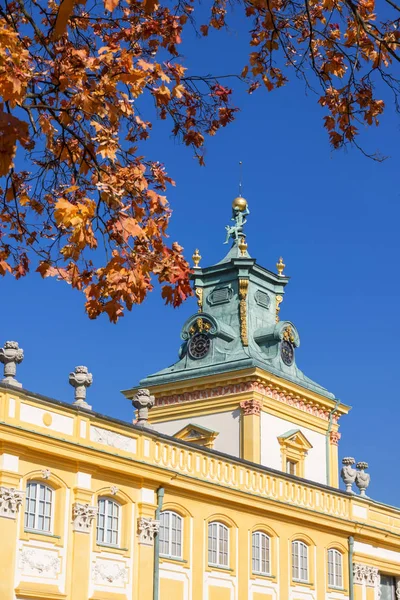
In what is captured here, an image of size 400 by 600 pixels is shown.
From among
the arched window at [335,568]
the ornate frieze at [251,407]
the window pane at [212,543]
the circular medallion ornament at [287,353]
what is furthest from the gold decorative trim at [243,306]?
the window pane at [212,543]

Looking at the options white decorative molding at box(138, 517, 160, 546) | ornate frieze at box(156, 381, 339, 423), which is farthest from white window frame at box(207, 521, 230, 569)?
ornate frieze at box(156, 381, 339, 423)

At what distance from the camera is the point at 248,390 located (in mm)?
42156

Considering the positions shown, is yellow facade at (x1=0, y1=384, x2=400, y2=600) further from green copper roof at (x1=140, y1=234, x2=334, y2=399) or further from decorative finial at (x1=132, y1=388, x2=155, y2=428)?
green copper roof at (x1=140, y1=234, x2=334, y2=399)

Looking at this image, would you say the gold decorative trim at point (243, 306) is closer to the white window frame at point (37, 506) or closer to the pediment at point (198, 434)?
the pediment at point (198, 434)

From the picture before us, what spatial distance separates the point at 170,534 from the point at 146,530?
140 centimetres

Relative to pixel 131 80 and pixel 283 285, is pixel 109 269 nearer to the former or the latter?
pixel 131 80

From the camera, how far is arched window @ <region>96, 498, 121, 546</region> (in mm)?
26891

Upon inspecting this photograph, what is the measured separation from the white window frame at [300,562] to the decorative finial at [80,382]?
9860 millimetres

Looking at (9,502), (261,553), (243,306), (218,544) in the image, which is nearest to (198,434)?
(243,306)

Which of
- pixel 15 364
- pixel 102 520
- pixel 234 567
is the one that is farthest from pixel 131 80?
pixel 234 567

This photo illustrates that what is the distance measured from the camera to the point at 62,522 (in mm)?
25531

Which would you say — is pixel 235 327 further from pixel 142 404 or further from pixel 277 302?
pixel 142 404

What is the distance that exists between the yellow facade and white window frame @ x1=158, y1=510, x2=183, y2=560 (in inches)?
2.4

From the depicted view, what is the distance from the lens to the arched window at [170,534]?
2878cm
